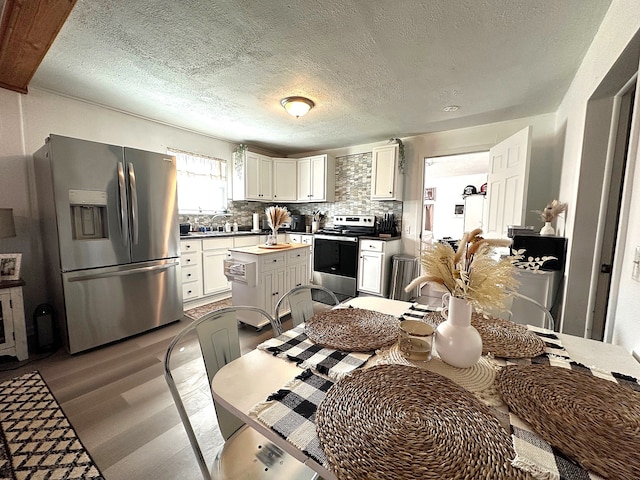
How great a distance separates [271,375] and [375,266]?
3.06 meters

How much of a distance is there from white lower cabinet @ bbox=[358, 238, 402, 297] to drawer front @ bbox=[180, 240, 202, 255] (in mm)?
2279

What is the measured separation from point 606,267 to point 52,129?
4.95 meters

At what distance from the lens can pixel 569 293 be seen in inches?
73.6

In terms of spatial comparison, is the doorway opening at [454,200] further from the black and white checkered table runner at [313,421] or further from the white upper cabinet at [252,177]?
the black and white checkered table runner at [313,421]

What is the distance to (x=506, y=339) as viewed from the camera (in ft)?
3.48

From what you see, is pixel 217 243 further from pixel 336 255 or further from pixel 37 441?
pixel 37 441

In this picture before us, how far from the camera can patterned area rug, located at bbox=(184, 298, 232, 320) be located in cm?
321

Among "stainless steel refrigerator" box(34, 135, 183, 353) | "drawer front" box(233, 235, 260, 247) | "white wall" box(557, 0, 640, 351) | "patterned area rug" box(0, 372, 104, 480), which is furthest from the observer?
"drawer front" box(233, 235, 260, 247)

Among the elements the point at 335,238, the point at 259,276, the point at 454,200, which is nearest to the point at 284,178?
the point at 335,238

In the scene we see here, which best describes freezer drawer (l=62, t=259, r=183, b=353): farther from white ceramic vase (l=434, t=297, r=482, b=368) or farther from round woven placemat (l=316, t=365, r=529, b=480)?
white ceramic vase (l=434, t=297, r=482, b=368)

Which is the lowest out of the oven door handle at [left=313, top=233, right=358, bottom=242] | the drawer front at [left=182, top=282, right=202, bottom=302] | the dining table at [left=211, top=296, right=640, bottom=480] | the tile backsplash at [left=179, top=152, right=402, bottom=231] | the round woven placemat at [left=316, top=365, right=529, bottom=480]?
the drawer front at [left=182, top=282, right=202, bottom=302]

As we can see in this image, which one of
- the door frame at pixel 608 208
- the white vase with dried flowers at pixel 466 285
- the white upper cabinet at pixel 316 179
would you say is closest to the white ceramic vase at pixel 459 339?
the white vase with dried flowers at pixel 466 285

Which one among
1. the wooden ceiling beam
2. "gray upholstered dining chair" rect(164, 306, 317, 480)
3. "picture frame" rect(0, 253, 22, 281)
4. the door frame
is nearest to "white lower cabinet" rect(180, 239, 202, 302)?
"picture frame" rect(0, 253, 22, 281)

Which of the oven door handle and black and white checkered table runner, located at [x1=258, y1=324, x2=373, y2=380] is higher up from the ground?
the oven door handle
